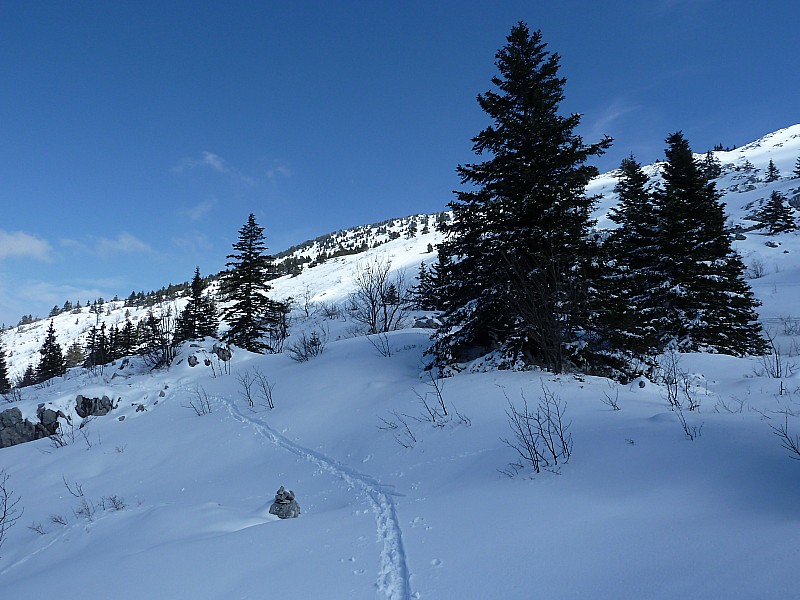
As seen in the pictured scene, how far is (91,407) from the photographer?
51.1 ft

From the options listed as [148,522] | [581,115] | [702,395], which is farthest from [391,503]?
[581,115]

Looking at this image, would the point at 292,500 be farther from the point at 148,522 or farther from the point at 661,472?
the point at 661,472

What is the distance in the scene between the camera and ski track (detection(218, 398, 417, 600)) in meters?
3.40

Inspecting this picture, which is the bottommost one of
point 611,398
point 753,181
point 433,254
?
point 611,398

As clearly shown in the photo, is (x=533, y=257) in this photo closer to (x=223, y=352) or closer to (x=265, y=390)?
(x=265, y=390)

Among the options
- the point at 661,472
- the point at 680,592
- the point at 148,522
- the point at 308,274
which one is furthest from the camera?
the point at 308,274

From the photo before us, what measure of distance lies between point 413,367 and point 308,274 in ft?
269

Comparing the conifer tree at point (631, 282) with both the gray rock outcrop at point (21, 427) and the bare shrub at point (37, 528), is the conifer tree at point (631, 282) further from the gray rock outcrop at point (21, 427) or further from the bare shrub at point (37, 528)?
the gray rock outcrop at point (21, 427)

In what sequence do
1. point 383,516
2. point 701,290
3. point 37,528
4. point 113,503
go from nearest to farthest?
1. point 383,516
2. point 37,528
3. point 113,503
4. point 701,290

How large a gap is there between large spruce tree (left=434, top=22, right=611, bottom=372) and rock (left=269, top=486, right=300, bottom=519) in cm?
662

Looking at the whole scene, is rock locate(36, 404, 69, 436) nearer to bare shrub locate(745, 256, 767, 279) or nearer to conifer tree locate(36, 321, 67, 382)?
conifer tree locate(36, 321, 67, 382)

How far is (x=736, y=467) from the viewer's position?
3.77 metres

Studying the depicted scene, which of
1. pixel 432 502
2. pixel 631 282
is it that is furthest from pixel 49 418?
pixel 631 282

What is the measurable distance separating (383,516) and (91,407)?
16.8m
